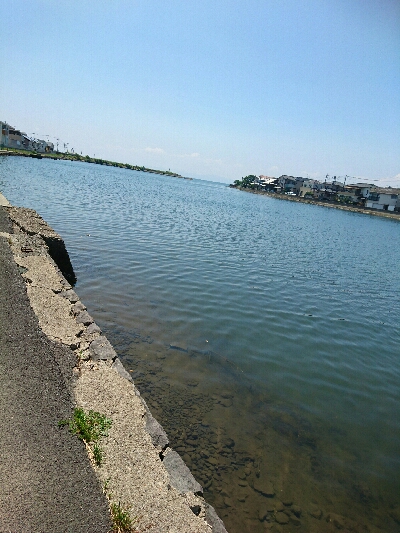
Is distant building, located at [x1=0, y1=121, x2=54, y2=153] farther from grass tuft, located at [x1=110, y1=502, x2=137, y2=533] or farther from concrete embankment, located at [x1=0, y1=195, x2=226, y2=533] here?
grass tuft, located at [x1=110, y1=502, x2=137, y2=533]

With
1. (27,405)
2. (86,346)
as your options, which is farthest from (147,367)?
(27,405)

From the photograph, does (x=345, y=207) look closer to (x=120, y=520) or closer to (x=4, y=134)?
(x=4, y=134)

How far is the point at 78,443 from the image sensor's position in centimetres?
427

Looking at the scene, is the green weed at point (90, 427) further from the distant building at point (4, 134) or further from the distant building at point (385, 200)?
the distant building at point (385, 200)

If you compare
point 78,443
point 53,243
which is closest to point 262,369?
point 78,443

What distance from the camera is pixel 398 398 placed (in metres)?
8.88

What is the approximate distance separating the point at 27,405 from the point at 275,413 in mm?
5041

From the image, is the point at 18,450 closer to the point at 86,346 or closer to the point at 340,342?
the point at 86,346

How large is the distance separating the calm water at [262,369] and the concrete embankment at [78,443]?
1544mm

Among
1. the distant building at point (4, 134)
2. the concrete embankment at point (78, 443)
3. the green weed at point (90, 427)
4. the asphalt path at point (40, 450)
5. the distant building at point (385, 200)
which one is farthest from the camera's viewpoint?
the distant building at point (385, 200)

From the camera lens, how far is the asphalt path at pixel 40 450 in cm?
336

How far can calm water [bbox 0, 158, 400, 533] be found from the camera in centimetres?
581

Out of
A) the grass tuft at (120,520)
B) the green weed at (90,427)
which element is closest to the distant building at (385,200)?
the green weed at (90,427)

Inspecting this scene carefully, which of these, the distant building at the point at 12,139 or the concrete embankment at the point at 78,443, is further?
the distant building at the point at 12,139
